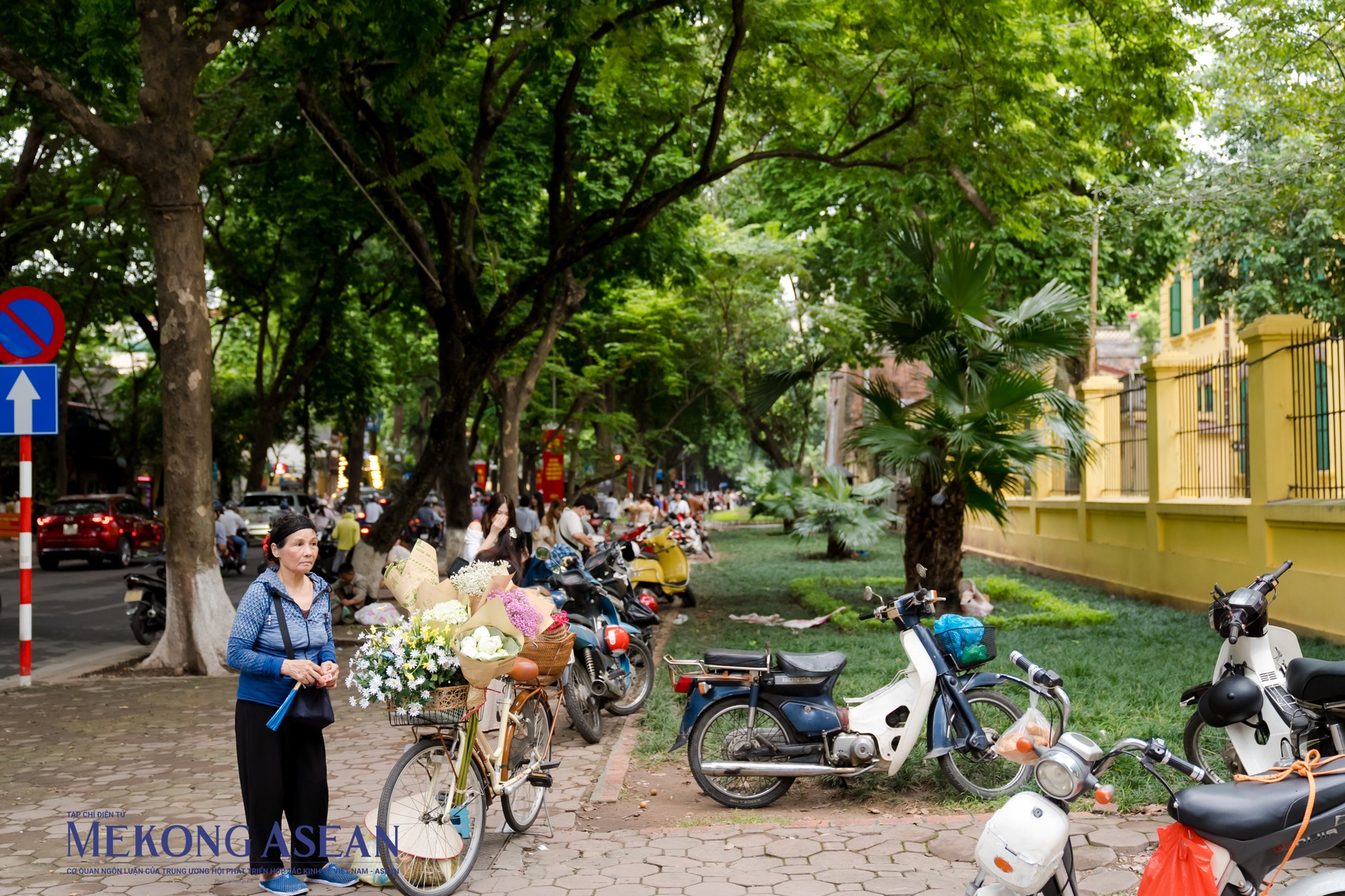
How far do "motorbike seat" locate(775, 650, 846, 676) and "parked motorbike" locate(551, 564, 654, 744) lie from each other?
175 centimetres

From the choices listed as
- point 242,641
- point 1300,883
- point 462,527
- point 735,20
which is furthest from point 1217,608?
point 462,527

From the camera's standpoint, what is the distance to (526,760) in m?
5.68

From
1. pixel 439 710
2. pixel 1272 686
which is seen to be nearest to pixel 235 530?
pixel 439 710

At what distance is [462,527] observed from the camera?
17578 millimetres

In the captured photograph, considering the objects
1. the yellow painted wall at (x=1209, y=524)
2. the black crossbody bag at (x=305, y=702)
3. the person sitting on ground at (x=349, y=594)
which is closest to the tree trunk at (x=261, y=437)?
the person sitting on ground at (x=349, y=594)

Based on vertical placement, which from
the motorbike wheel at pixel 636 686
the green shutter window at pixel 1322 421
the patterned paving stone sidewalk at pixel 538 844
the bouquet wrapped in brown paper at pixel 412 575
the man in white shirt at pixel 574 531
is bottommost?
the patterned paving stone sidewalk at pixel 538 844

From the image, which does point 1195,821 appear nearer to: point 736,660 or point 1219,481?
point 736,660

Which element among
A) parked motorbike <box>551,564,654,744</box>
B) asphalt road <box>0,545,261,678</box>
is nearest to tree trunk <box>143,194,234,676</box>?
asphalt road <box>0,545,261,678</box>

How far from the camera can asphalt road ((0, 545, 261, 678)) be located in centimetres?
1267

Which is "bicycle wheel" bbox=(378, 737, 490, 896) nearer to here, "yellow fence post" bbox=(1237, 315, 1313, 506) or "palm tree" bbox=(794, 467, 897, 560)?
"yellow fence post" bbox=(1237, 315, 1313, 506)

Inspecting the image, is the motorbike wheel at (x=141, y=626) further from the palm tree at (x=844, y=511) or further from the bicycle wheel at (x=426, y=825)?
the palm tree at (x=844, y=511)

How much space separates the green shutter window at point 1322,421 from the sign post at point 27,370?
11.0 m

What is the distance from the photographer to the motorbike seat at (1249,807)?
3137 mm

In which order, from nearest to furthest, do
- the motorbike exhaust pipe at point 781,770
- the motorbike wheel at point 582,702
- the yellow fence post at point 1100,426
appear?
1. the motorbike exhaust pipe at point 781,770
2. the motorbike wheel at point 582,702
3. the yellow fence post at point 1100,426
